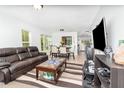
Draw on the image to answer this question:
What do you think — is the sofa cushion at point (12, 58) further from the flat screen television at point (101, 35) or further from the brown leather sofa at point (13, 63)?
the flat screen television at point (101, 35)

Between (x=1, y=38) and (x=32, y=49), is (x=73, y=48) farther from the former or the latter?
(x=1, y=38)

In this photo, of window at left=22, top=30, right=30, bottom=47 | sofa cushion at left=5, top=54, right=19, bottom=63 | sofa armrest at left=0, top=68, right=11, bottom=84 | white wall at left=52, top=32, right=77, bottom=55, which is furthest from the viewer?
white wall at left=52, top=32, right=77, bottom=55

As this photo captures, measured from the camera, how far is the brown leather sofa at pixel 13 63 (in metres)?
3.09

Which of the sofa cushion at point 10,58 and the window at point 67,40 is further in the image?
the window at point 67,40

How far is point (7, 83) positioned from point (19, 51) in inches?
73.7

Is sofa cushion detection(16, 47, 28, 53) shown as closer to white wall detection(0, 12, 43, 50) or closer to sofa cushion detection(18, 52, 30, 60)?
sofa cushion detection(18, 52, 30, 60)

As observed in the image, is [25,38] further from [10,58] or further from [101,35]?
[101,35]

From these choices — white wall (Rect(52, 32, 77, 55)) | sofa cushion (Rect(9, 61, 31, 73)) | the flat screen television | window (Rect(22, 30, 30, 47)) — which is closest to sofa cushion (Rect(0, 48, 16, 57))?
sofa cushion (Rect(9, 61, 31, 73))

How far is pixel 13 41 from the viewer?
5.22m

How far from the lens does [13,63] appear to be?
383cm

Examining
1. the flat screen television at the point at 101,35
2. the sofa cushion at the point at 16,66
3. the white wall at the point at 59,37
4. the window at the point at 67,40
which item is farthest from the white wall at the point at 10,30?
the window at the point at 67,40

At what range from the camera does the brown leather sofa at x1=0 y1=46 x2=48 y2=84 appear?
309cm

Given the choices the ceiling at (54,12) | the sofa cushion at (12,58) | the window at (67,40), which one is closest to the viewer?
the ceiling at (54,12)
